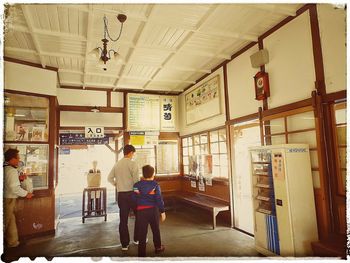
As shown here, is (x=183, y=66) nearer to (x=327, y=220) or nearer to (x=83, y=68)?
(x=83, y=68)

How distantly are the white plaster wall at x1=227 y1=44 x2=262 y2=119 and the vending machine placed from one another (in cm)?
140

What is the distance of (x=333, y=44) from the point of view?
135 inches

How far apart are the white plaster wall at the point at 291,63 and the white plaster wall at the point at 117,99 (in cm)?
461

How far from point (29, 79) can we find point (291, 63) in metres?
5.09

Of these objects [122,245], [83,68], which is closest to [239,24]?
[83,68]

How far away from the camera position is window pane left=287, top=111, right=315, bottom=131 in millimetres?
3844

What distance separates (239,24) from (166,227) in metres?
4.36

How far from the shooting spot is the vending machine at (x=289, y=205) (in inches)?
143

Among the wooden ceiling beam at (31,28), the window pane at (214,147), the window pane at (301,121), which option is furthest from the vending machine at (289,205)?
the wooden ceiling beam at (31,28)

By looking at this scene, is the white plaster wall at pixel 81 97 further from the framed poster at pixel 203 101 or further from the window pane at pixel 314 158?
the window pane at pixel 314 158

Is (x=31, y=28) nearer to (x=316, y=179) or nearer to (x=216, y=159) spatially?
Answer: (x=216, y=159)

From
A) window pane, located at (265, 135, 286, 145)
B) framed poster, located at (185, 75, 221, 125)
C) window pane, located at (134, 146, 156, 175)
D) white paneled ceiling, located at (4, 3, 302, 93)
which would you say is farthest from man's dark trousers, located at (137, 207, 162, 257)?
window pane, located at (134, 146, 156, 175)

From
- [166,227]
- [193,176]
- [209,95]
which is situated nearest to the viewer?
[166,227]

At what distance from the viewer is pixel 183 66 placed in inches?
243
